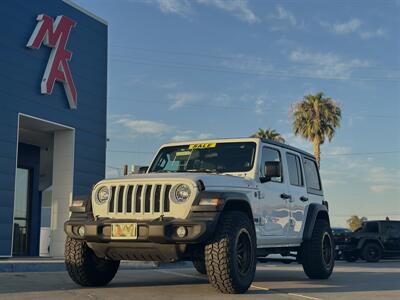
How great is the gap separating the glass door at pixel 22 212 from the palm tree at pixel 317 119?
67.2ft

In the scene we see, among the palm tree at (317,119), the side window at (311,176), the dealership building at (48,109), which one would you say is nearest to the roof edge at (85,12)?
the dealership building at (48,109)

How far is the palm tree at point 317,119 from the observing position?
124 feet

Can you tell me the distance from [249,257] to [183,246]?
0.98 m

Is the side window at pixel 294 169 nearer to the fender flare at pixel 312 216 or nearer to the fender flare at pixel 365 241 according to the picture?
the fender flare at pixel 312 216

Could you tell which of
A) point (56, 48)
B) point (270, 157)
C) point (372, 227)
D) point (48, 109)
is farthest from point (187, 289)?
point (372, 227)

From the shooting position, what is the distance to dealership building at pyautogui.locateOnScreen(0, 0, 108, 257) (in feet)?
53.0

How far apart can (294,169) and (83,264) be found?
159 inches

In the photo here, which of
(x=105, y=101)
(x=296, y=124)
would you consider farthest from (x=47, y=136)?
(x=296, y=124)

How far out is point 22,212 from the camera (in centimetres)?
2205

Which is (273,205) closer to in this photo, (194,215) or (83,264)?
(194,215)

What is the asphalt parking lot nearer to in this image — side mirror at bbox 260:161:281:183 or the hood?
the hood

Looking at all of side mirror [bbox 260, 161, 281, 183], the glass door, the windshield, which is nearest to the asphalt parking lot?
side mirror [bbox 260, 161, 281, 183]

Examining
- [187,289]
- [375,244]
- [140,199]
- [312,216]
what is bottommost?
[187,289]

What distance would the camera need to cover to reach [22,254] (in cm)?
2164
